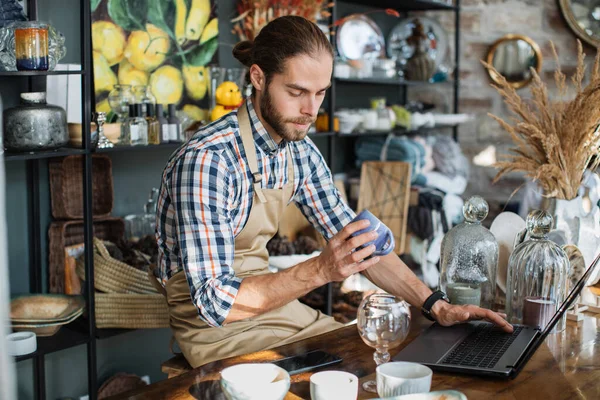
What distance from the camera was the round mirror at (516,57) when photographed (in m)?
5.01

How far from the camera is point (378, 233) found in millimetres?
1604

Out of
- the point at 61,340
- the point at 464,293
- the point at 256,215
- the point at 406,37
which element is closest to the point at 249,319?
the point at 256,215

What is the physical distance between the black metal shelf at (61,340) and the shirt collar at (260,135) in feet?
3.48

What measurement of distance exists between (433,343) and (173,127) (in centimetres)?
166

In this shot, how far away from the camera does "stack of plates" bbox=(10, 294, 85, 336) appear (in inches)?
100

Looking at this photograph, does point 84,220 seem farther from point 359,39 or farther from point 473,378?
point 359,39

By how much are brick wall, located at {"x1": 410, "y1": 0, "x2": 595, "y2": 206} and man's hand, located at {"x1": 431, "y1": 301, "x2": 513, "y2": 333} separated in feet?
10.8

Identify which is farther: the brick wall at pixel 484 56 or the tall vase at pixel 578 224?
the brick wall at pixel 484 56

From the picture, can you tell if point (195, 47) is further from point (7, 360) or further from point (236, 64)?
point (7, 360)

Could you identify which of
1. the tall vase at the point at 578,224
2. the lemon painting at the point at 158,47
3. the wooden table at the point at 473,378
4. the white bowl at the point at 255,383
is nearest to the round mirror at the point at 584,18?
the lemon painting at the point at 158,47

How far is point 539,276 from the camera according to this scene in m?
1.78

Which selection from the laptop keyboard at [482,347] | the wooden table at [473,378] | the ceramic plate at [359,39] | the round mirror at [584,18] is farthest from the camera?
the round mirror at [584,18]

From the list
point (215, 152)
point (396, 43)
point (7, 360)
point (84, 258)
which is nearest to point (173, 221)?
point (215, 152)

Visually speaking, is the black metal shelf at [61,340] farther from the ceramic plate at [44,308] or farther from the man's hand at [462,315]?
the man's hand at [462,315]
